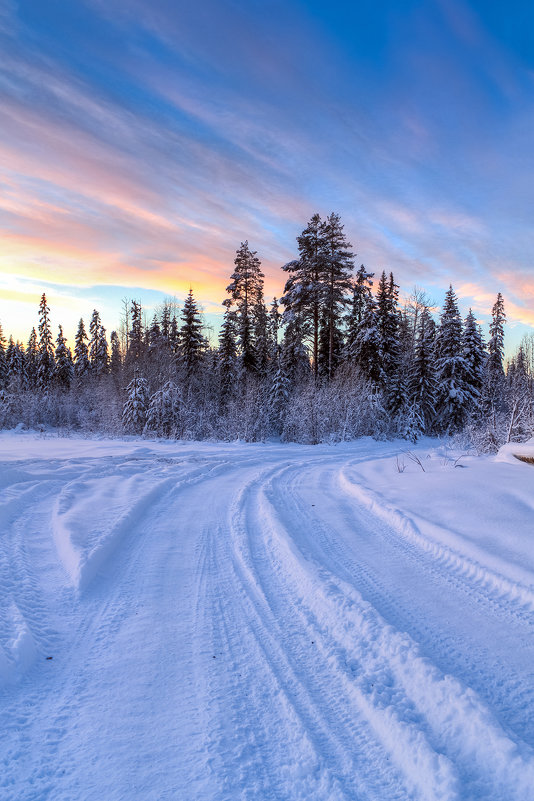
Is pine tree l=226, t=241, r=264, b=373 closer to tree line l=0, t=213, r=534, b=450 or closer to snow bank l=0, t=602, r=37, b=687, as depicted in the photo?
tree line l=0, t=213, r=534, b=450

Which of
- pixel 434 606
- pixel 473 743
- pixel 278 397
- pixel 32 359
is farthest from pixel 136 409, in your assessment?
pixel 32 359

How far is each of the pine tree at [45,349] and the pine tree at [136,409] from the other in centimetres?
3134

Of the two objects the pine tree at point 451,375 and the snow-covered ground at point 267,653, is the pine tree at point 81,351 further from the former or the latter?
the snow-covered ground at point 267,653

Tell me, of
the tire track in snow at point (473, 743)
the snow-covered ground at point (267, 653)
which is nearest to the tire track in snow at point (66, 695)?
the snow-covered ground at point (267, 653)

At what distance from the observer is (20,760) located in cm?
178

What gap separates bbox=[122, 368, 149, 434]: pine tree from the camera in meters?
19.7

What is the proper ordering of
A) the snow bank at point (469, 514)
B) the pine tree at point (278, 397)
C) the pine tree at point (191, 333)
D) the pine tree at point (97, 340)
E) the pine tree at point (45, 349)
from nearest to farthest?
1. the snow bank at point (469, 514)
2. the pine tree at point (278, 397)
3. the pine tree at point (191, 333)
4. the pine tree at point (45, 349)
5. the pine tree at point (97, 340)

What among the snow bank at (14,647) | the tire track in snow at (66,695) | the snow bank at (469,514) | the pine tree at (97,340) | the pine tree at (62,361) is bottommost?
the tire track in snow at (66,695)

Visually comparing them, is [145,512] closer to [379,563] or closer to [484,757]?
[379,563]

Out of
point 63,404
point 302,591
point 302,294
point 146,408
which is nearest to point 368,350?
point 302,294

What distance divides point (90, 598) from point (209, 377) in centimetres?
3197

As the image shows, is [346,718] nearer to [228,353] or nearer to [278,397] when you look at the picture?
[278,397]

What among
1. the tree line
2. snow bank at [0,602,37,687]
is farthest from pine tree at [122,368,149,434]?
snow bank at [0,602,37,687]

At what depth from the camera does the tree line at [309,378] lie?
748 inches
